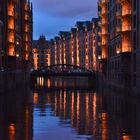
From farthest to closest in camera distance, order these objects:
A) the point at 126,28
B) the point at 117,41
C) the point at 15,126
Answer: the point at 117,41 < the point at 126,28 < the point at 15,126

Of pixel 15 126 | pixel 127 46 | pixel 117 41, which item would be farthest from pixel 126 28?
pixel 15 126

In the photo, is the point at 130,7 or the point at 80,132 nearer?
the point at 80,132

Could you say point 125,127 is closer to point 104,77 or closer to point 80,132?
point 80,132

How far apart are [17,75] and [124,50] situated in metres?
44.8

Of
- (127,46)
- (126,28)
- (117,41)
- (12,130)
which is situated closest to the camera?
(12,130)

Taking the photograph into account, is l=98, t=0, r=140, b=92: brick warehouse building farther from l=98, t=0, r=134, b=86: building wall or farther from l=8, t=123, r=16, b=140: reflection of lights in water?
l=8, t=123, r=16, b=140: reflection of lights in water

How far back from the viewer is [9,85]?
10575cm

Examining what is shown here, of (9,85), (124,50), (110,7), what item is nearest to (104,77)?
(110,7)

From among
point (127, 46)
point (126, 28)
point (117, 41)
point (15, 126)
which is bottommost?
point (15, 126)

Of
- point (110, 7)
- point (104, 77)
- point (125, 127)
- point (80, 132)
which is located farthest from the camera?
point (104, 77)

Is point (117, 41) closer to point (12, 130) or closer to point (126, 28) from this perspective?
point (126, 28)

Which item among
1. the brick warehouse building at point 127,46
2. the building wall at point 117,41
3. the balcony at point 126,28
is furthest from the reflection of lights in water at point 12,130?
the balcony at point 126,28

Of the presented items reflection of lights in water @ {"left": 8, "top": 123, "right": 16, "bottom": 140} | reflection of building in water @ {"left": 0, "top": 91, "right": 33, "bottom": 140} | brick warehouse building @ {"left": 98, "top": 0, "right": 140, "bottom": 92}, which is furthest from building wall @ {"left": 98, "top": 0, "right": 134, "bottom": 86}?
reflection of lights in water @ {"left": 8, "top": 123, "right": 16, "bottom": 140}

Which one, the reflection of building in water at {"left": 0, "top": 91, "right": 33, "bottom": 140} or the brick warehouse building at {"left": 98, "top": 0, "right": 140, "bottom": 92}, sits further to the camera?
the brick warehouse building at {"left": 98, "top": 0, "right": 140, "bottom": 92}
